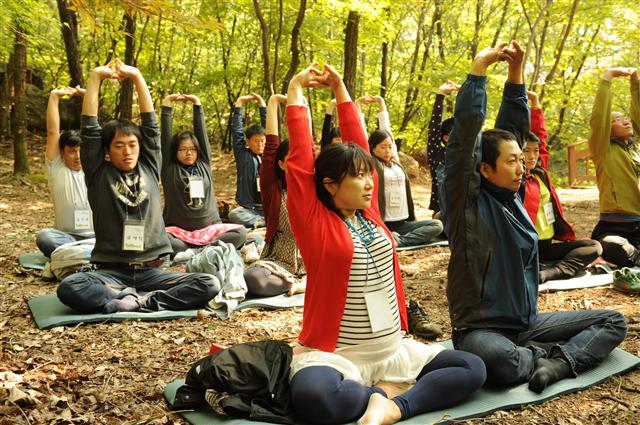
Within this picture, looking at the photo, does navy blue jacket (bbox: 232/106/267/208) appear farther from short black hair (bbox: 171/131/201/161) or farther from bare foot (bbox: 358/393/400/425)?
bare foot (bbox: 358/393/400/425)

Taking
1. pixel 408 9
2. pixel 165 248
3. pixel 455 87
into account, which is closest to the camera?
pixel 165 248

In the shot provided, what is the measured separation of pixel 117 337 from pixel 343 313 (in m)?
1.82

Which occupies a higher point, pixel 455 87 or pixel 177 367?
pixel 455 87

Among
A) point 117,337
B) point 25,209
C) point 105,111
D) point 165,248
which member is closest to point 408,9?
point 105,111

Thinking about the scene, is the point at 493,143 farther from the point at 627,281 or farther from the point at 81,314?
the point at 81,314

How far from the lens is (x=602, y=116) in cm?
495

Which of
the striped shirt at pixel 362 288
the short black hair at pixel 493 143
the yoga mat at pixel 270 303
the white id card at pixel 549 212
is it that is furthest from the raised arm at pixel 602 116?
the striped shirt at pixel 362 288

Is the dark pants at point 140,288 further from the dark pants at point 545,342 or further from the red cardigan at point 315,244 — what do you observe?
the dark pants at point 545,342

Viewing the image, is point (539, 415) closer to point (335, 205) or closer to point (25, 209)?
point (335, 205)

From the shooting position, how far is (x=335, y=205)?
274 cm

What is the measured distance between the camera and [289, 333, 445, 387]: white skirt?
2.56m

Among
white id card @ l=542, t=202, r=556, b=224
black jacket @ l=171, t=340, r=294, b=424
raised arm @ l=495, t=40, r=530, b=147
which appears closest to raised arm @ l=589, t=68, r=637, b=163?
white id card @ l=542, t=202, r=556, b=224

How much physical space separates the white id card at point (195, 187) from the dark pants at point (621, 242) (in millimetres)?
4016

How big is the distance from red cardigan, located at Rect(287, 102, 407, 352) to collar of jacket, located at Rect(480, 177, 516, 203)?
66 centimetres
